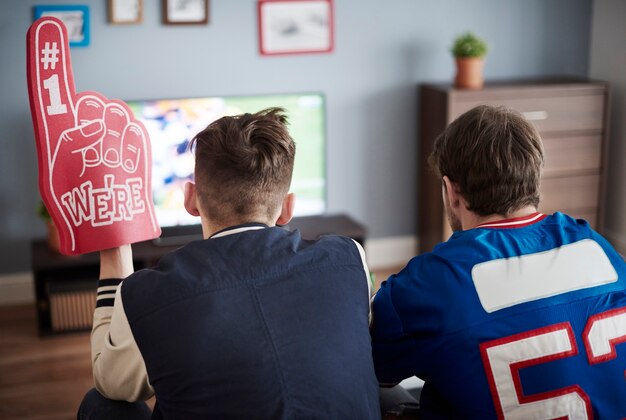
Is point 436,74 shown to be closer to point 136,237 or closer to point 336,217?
point 336,217

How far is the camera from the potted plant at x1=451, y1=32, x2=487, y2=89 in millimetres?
3920

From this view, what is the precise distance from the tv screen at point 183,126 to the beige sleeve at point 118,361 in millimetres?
2089

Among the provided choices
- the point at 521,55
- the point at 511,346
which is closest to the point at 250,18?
the point at 521,55

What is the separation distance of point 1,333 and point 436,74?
2557 millimetres

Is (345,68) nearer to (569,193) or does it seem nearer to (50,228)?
(569,193)

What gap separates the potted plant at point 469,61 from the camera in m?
3.92

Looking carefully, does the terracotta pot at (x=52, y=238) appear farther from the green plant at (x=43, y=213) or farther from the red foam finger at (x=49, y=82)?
the red foam finger at (x=49, y=82)

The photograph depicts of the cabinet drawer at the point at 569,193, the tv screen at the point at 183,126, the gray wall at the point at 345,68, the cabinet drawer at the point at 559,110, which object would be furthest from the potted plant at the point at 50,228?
the cabinet drawer at the point at 569,193

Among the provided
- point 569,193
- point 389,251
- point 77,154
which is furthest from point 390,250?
point 77,154

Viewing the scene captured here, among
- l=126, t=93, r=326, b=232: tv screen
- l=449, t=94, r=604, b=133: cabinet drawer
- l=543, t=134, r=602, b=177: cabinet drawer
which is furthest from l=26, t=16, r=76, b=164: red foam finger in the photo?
l=543, t=134, r=602, b=177: cabinet drawer

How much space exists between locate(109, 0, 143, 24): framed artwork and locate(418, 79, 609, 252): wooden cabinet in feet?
4.96

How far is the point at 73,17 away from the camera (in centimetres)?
359

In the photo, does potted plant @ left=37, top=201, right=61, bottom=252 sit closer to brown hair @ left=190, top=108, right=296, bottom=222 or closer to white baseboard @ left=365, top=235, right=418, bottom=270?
white baseboard @ left=365, top=235, right=418, bottom=270

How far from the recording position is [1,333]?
359 cm
